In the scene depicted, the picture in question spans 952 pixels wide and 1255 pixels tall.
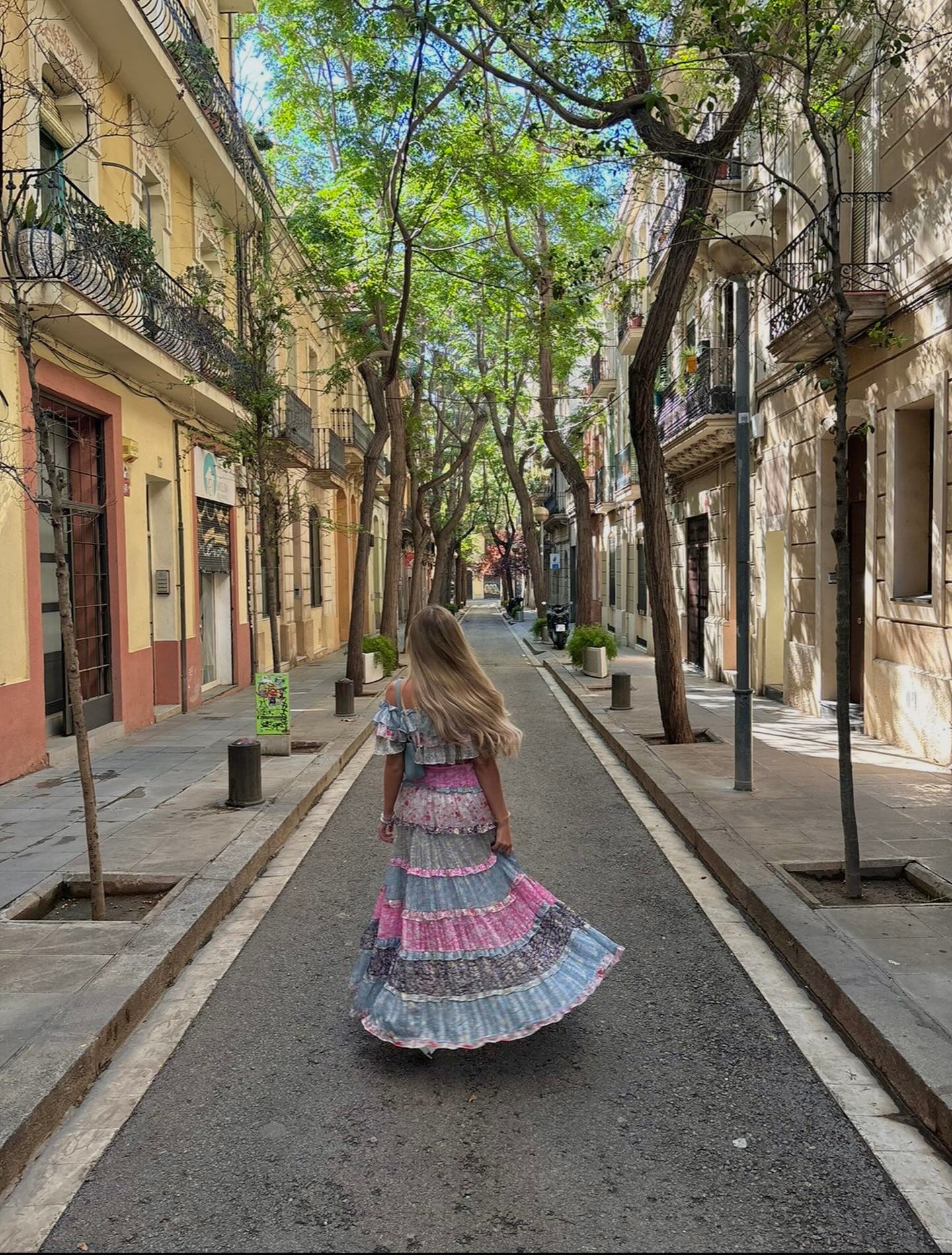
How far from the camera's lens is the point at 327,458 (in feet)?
73.4

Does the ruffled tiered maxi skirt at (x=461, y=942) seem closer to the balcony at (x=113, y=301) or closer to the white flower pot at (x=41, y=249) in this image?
the balcony at (x=113, y=301)

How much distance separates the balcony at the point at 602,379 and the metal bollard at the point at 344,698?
19787mm

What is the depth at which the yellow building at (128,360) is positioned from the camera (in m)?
8.89

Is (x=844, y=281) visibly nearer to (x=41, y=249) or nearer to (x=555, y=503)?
(x=41, y=249)

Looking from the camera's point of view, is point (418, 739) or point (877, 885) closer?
point (418, 739)

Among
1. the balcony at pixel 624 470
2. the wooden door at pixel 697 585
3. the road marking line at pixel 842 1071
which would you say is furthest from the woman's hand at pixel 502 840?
the balcony at pixel 624 470

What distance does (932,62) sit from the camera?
898 centimetres

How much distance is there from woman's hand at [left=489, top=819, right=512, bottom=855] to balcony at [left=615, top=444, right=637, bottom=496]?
2162 centimetres

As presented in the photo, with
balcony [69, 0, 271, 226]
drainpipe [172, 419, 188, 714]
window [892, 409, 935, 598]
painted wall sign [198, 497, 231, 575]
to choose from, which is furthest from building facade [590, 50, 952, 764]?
painted wall sign [198, 497, 231, 575]

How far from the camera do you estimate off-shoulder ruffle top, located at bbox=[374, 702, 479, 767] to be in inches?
143

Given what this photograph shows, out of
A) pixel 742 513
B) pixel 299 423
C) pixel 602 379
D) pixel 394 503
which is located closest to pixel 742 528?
pixel 742 513

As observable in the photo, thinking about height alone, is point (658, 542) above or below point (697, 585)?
above

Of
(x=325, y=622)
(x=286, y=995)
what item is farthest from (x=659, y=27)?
(x=325, y=622)

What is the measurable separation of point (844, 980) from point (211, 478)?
44.8 ft
